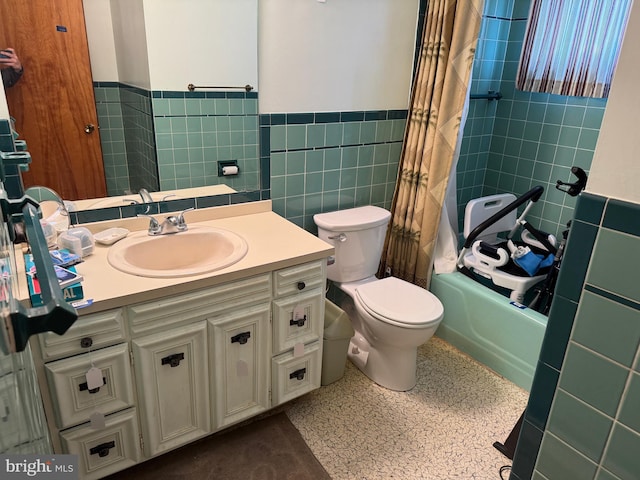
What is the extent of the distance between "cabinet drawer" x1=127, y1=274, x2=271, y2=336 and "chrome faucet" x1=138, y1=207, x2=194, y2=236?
1.39 ft

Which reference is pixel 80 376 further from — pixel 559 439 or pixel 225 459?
pixel 559 439

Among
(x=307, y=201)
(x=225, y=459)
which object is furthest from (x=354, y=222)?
(x=225, y=459)

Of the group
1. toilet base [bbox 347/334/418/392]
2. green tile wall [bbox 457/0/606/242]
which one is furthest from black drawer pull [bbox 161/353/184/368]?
green tile wall [bbox 457/0/606/242]

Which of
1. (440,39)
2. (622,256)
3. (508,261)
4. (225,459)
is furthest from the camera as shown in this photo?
(508,261)

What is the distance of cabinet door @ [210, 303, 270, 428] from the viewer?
67.8 inches

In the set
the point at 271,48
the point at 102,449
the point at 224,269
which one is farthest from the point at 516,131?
the point at 102,449

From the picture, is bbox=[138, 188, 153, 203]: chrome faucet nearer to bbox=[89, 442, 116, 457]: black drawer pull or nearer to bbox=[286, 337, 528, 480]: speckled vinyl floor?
bbox=[89, 442, 116, 457]: black drawer pull

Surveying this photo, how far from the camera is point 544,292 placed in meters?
2.35

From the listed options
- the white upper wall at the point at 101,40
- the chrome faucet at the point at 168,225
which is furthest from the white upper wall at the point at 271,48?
the chrome faucet at the point at 168,225

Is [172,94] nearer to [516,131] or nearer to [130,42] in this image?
[130,42]

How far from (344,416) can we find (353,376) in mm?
299

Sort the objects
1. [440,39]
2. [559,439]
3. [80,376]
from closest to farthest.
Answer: [559,439] → [80,376] → [440,39]

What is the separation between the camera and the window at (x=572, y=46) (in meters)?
2.40

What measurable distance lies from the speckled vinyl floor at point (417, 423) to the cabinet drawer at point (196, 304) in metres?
0.70
